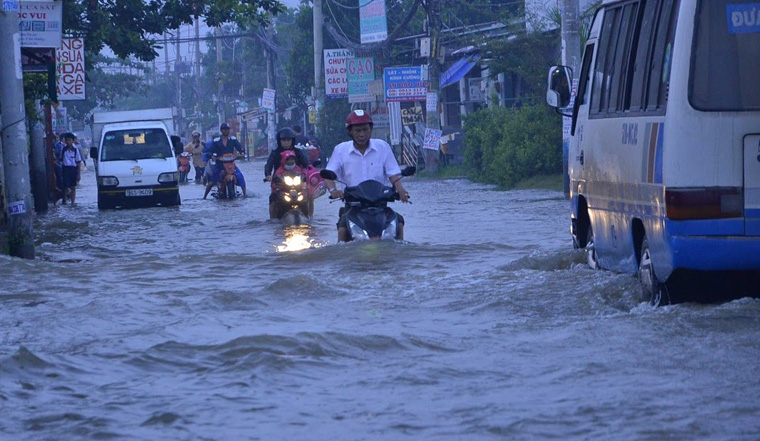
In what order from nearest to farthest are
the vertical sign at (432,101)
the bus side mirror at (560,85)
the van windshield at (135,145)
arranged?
the bus side mirror at (560,85) < the van windshield at (135,145) < the vertical sign at (432,101)

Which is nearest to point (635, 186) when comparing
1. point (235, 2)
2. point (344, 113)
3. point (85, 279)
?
point (85, 279)

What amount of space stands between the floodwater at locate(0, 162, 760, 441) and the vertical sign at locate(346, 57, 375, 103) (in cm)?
2976

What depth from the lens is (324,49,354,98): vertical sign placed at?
41844 millimetres

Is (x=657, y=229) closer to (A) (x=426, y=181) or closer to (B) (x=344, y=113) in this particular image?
(A) (x=426, y=181)

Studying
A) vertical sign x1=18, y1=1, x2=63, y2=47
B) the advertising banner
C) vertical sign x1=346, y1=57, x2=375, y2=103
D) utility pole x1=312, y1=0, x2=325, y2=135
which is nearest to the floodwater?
vertical sign x1=18, y1=1, x2=63, y2=47

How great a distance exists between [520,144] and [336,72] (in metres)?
15.9

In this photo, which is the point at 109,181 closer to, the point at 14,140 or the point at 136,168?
the point at 136,168

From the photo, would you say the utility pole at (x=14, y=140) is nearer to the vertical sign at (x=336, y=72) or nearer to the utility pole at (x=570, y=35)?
the utility pole at (x=570, y=35)

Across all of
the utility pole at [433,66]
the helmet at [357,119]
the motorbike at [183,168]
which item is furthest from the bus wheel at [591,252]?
the motorbike at [183,168]

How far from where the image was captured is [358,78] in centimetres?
4200

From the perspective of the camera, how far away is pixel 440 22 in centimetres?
3738

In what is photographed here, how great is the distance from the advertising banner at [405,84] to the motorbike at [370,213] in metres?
27.2

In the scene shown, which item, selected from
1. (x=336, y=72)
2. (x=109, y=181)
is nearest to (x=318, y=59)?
(x=336, y=72)

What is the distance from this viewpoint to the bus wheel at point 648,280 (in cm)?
734
